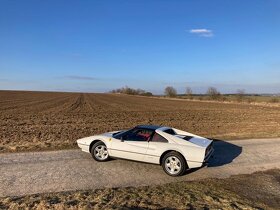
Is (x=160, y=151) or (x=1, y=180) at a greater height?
(x=160, y=151)

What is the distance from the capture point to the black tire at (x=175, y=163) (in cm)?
834

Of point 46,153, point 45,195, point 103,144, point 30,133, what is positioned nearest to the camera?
point 45,195

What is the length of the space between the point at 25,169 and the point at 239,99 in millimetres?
79346

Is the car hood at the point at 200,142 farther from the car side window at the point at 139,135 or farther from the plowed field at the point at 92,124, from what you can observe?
the plowed field at the point at 92,124

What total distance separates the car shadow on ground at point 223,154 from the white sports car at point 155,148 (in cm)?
67

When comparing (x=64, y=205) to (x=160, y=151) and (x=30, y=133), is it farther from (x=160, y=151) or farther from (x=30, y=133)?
(x=30, y=133)

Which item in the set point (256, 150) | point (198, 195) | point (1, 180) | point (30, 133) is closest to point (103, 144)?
point (1, 180)

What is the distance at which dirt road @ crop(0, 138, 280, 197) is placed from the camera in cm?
730

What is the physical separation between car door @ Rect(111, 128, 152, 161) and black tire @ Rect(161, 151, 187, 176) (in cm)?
62

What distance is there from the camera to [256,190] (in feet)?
24.7

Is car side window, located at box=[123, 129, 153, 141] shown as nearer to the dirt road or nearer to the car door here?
the car door

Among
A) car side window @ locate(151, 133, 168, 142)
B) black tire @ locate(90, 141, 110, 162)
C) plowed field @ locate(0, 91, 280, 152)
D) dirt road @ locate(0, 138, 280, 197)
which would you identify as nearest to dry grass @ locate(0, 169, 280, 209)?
dirt road @ locate(0, 138, 280, 197)

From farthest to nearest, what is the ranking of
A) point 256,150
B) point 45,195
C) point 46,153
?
point 256,150 → point 46,153 → point 45,195

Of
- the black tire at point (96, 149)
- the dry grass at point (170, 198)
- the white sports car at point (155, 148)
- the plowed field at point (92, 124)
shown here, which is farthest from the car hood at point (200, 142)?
the plowed field at point (92, 124)
